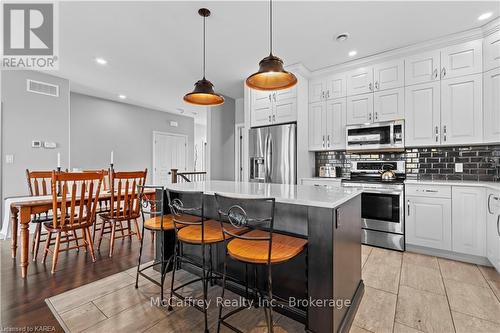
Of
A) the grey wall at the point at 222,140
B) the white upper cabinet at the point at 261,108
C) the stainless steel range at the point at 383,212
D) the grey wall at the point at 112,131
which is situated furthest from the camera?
the grey wall at the point at 112,131

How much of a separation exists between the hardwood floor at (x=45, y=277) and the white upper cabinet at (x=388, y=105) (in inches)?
149

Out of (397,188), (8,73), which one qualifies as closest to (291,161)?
(397,188)

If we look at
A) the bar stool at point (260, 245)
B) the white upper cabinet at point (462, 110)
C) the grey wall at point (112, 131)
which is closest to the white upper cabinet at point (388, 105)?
the white upper cabinet at point (462, 110)

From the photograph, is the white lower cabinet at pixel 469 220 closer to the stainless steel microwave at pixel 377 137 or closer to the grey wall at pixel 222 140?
the stainless steel microwave at pixel 377 137

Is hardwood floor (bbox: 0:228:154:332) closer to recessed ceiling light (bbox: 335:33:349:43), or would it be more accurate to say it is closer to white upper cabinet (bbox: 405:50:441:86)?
recessed ceiling light (bbox: 335:33:349:43)

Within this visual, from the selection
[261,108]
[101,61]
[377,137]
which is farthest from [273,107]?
[101,61]

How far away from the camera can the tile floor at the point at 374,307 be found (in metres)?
1.68

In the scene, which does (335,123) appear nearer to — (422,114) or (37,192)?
(422,114)

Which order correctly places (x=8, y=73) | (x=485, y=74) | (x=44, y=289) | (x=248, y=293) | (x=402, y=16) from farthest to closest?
(x=8, y=73), (x=485, y=74), (x=402, y=16), (x=44, y=289), (x=248, y=293)

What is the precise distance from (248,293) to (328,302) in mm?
747

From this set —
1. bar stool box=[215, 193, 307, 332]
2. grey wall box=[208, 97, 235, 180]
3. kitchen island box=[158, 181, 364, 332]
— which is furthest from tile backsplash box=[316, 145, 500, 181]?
A: grey wall box=[208, 97, 235, 180]

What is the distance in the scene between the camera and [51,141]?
14.3 feet

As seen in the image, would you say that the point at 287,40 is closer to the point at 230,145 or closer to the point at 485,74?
the point at 485,74

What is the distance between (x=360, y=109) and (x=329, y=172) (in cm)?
116
